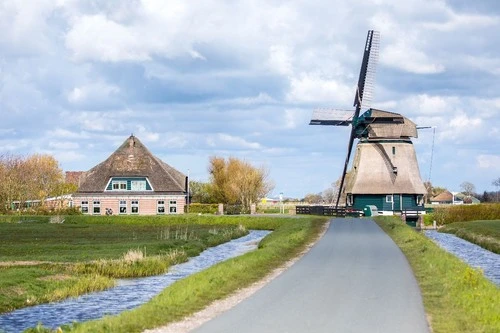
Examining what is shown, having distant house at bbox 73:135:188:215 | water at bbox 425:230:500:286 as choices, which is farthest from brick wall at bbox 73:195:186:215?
water at bbox 425:230:500:286

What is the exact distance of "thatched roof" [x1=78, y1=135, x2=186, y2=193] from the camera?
3738 inches

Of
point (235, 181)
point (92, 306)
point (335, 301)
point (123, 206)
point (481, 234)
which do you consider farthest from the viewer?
point (235, 181)

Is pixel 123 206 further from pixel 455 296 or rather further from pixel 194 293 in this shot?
pixel 455 296

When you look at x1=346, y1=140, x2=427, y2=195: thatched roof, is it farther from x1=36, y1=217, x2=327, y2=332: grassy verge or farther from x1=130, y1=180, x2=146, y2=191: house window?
x1=36, y1=217, x2=327, y2=332: grassy verge

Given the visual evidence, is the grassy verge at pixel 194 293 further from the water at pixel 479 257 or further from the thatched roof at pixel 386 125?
the thatched roof at pixel 386 125

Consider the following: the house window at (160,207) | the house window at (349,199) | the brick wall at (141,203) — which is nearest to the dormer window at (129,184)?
the brick wall at (141,203)

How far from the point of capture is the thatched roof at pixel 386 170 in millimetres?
78812

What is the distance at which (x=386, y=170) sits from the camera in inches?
3118

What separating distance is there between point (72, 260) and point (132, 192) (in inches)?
2390

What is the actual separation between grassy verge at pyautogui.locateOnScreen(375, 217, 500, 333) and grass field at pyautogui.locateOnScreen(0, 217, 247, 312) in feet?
37.1

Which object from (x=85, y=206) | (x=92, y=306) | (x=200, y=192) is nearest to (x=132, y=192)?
(x=85, y=206)

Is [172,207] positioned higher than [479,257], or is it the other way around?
[172,207]

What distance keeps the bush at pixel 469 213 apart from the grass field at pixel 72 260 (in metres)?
31.3

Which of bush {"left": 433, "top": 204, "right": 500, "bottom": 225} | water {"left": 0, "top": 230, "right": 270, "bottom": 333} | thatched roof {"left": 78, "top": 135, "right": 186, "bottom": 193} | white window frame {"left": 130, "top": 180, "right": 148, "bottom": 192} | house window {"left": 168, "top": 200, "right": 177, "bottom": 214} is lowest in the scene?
water {"left": 0, "top": 230, "right": 270, "bottom": 333}
